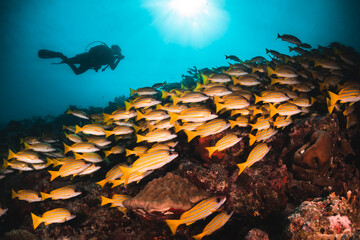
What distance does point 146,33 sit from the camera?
11606 cm

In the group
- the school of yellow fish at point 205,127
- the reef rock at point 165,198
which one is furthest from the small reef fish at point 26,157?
the reef rock at point 165,198

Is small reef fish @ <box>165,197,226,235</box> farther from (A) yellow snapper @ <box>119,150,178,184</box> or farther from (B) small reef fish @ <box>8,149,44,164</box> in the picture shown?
(B) small reef fish @ <box>8,149,44,164</box>

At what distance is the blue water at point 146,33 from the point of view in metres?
58.0

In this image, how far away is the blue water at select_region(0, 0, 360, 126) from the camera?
58031 mm

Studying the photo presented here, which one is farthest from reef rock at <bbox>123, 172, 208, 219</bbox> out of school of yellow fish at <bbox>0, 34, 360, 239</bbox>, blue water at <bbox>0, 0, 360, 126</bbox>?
blue water at <bbox>0, 0, 360, 126</bbox>

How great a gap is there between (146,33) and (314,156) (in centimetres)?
13234

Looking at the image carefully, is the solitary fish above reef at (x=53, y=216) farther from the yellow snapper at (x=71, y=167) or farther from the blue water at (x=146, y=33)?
the blue water at (x=146, y=33)

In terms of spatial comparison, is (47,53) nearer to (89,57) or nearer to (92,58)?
(89,57)

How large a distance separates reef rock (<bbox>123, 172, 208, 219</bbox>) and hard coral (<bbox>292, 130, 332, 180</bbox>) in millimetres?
2484

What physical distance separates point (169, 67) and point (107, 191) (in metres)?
158

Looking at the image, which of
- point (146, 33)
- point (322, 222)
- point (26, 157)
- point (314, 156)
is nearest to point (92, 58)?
point (26, 157)

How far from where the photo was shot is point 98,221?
4.71 meters

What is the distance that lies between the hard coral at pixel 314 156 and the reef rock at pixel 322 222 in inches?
30.1

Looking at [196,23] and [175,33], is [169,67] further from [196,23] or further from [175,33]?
[196,23]
